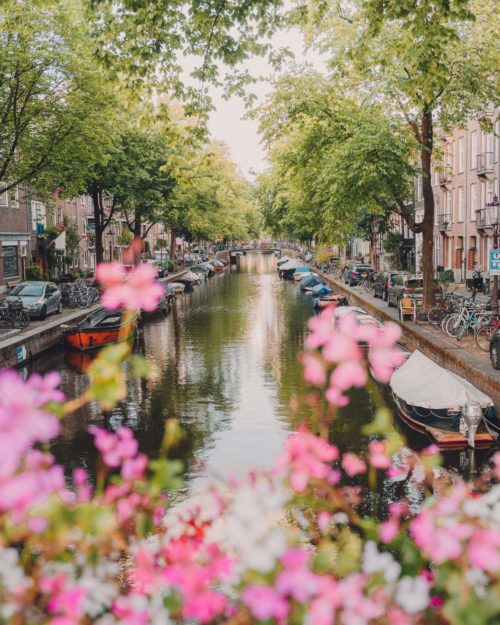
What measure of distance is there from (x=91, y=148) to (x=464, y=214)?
2968cm

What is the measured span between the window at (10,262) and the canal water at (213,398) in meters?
11.3

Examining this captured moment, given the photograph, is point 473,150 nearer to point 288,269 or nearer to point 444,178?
point 444,178

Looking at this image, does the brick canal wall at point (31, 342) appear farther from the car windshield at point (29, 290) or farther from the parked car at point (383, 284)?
the parked car at point (383, 284)

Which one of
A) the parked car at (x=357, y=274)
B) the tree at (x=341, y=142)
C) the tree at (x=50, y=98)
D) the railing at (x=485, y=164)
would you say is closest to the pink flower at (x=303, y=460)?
the tree at (x=341, y=142)

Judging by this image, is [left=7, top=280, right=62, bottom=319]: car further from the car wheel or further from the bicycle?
the car wheel

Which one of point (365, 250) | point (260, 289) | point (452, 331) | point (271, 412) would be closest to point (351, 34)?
point (452, 331)

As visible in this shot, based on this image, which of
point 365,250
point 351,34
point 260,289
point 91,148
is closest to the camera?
point 351,34

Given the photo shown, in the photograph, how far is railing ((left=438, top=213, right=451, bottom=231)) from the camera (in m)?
52.0

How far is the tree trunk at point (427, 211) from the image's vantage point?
87.1 ft

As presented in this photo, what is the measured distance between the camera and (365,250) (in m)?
89.0

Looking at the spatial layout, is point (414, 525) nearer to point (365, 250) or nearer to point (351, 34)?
point (351, 34)

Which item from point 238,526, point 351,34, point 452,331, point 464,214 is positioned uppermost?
point 351,34

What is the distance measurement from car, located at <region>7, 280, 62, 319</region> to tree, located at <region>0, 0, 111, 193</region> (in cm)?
530

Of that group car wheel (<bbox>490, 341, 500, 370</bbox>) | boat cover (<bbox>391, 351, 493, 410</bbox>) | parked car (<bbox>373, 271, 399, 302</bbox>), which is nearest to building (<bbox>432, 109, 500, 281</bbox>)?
parked car (<bbox>373, 271, 399, 302</bbox>)
